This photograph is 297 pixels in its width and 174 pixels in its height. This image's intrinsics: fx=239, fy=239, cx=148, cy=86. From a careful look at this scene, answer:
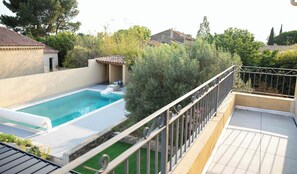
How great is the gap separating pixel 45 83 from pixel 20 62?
190 inches

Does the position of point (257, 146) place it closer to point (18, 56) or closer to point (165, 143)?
point (165, 143)

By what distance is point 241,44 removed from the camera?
13.4 meters

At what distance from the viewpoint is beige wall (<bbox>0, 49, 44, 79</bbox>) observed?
18.2 m

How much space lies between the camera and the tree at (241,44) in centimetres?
1312

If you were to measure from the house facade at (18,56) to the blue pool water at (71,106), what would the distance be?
18.4 feet

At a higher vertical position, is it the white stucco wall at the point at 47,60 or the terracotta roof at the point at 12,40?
the terracotta roof at the point at 12,40

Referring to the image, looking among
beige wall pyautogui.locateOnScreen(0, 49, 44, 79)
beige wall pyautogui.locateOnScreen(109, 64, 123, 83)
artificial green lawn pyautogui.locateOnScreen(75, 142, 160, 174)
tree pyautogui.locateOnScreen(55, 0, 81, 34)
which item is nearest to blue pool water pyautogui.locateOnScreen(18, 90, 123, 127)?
beige wall pyautogui.locateOnScreen(109, 64, 123, 83)

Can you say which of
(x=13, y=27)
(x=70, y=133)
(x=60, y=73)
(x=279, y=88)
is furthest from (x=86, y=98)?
(x=13, y=27)

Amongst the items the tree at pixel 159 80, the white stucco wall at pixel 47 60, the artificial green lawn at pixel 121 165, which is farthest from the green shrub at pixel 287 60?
the white stucco wall at pixel 47 60

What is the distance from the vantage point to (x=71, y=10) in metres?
34.1

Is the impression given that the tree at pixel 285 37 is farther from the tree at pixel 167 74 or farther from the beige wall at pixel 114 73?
the tree at pixel 167 74

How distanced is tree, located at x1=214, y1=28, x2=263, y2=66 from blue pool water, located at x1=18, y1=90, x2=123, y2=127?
8.06 metres

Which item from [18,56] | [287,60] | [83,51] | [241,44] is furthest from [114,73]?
[287,60]

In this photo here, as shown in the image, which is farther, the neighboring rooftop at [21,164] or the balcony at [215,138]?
the neighboring rooftop at [21,164]
